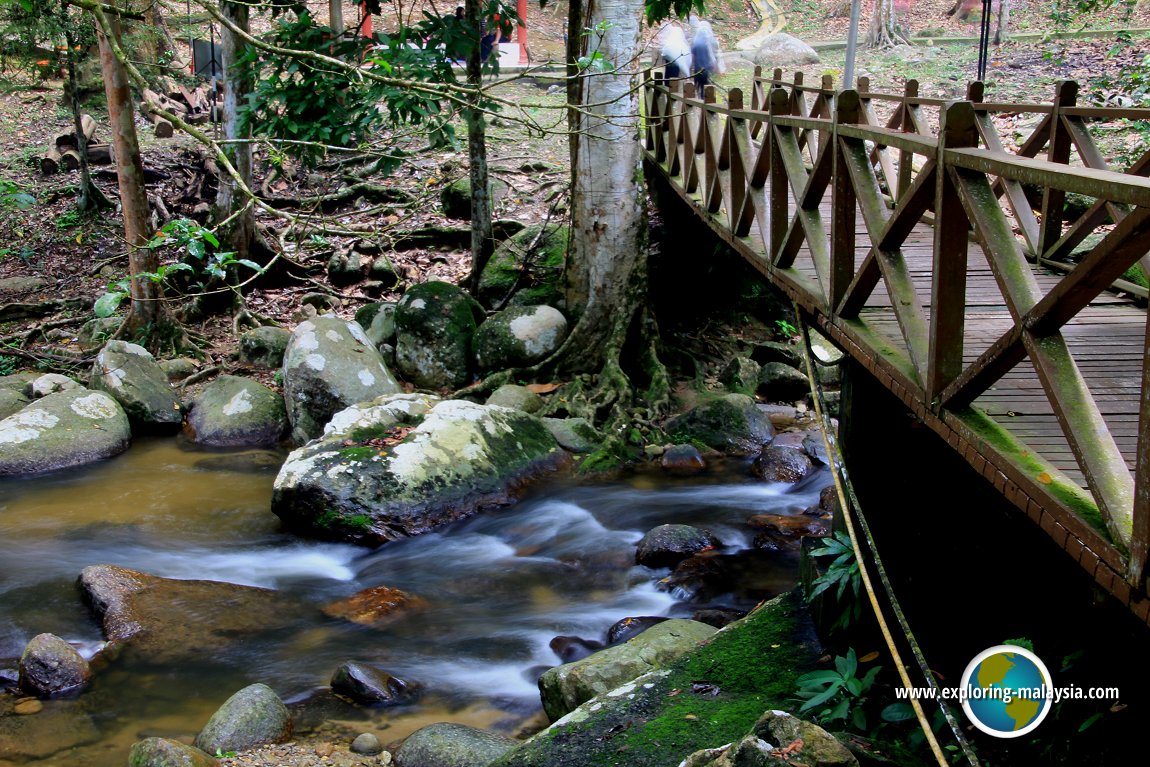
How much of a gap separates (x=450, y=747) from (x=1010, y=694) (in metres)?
2.38

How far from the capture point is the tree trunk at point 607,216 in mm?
8816

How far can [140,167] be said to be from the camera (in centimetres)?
1045

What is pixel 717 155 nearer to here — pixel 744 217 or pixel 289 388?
pixel 744 217

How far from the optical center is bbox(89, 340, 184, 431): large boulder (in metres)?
9.37

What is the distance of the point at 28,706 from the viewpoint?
4891 mm

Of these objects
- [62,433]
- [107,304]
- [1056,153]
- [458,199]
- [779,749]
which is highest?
[1056,153]

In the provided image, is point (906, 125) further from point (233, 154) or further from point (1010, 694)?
point (233, 154)

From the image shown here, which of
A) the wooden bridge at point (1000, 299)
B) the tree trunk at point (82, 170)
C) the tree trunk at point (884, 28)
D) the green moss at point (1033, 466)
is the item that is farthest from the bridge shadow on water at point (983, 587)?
the tree trunk at point (884, 28)

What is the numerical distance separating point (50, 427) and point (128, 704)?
15.0 ft

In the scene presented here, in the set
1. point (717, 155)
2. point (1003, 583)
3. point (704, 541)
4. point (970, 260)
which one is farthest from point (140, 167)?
point (1003, 583)

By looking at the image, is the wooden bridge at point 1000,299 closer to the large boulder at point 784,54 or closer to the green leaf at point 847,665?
the green leaf at point 847,665

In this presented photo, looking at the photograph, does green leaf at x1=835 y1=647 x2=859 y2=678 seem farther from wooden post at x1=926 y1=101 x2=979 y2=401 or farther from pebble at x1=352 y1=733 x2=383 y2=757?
pebble at x1=352 y1=733 x2=383 y2=757

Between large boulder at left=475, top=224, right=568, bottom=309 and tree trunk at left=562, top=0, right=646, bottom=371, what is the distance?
3.79 feet

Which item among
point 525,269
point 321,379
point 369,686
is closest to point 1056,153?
point 369,686
